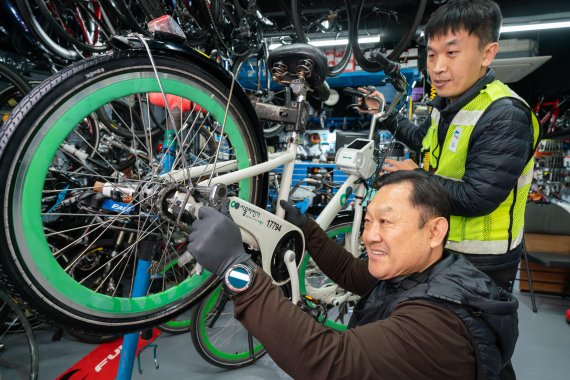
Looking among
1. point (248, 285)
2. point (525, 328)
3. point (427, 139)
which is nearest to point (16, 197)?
point (248, 285)

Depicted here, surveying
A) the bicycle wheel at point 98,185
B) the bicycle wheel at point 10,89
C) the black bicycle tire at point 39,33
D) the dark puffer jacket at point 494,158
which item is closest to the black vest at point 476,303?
the dark puffer jacket at point 494,158

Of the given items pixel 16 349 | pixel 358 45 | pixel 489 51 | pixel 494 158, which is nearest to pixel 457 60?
pixel 489 51

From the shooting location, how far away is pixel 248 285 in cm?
77

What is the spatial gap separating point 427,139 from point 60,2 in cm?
336

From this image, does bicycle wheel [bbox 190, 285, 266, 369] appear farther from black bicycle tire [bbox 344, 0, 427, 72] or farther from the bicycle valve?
black bicycle tire [bbox 344, 0, 427, 72]

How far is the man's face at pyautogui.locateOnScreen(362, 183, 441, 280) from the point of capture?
902mm

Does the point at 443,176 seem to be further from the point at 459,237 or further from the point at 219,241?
the point at 219,241

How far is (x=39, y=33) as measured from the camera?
2.56m

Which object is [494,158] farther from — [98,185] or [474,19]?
[98,185]

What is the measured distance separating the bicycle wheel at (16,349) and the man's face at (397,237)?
1963 millimetres

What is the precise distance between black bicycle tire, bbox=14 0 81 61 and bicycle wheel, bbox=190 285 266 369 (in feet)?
7.87

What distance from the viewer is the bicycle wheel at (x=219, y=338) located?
205cm

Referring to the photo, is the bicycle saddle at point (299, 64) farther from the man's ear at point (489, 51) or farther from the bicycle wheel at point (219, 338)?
the bicycle wheel at point (219, 338)

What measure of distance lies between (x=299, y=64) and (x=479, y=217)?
96 centimetres
